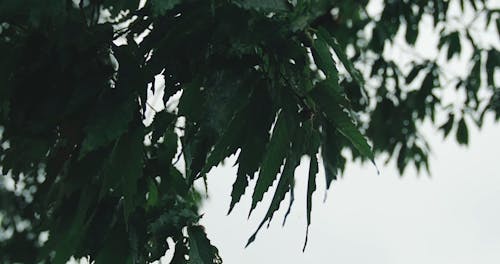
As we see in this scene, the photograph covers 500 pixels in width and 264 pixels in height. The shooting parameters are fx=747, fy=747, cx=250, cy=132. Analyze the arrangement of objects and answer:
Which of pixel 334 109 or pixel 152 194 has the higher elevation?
pixel 152 194

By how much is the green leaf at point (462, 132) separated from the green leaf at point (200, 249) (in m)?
2.08

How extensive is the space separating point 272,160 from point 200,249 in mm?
224

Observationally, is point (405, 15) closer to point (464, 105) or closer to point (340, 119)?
point (464, 105)

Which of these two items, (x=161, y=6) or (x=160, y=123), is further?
(x=160, y=123)

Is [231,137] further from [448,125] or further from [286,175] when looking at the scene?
[448,125]

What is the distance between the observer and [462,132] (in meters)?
2.88

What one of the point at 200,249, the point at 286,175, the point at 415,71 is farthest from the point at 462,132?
the point at 286,175

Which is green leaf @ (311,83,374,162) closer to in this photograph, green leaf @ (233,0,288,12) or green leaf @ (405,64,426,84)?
green leaf @ (233,0,288,12)

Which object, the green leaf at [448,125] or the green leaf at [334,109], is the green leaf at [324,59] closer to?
the green leaf at [334,109]

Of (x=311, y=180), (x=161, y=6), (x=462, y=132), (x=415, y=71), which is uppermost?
(x=415, y=71)

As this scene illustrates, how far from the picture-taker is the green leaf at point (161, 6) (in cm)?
69

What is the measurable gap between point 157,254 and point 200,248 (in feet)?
0.27

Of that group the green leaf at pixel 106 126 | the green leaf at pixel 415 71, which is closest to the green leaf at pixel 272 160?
the green leaf at pixel 106 126

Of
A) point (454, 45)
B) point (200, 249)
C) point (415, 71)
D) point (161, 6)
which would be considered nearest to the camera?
point (161, 6)
